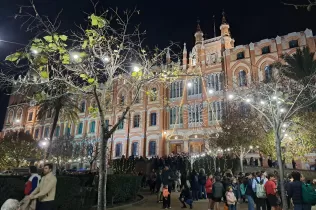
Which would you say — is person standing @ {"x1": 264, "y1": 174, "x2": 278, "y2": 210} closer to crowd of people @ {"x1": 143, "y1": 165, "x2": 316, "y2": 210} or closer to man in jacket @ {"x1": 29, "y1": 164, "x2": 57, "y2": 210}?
crowd of people @ {"x1": 143, "y1": 165, "x2": 316, "y2": 210}

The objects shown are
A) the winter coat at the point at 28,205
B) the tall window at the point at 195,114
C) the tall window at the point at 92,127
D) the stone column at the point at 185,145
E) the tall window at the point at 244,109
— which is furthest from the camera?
the tall window at the point at 92,127

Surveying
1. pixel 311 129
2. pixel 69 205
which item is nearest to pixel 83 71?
pixel 69 205

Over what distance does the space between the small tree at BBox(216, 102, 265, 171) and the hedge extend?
1120 cm

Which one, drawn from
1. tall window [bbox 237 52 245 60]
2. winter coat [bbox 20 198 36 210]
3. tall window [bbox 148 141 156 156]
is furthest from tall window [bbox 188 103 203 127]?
winter coat [bbox 20 198 36 210]

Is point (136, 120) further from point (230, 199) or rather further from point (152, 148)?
point (230, 199)

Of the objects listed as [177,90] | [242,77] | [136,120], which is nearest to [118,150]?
[136,120]

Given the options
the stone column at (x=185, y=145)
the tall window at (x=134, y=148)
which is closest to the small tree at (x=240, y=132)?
the stone column at (x=185, y=145)

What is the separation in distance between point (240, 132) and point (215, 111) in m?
9.09

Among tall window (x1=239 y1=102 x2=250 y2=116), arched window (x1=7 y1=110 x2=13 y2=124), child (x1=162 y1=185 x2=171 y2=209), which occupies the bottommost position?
child (x1=162 y1=185 x2=171 y2=209)

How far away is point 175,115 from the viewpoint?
3362 cm

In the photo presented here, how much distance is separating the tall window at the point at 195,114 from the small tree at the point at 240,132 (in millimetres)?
6831

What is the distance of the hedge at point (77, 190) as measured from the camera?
799 cm

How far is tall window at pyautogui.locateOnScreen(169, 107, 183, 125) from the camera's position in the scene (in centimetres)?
3281

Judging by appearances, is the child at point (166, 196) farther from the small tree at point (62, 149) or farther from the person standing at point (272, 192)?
the small tree at point (62, 149)
